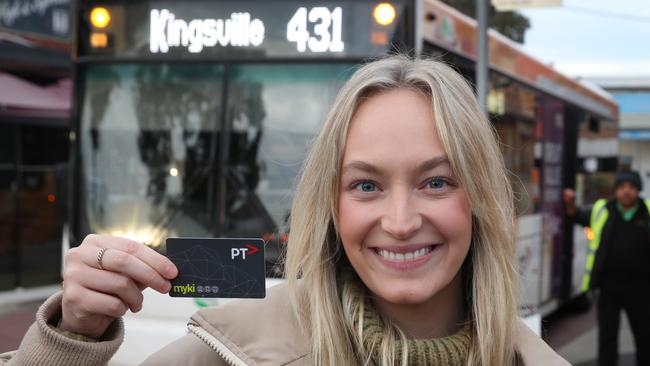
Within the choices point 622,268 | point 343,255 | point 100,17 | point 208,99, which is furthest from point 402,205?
point 622,268

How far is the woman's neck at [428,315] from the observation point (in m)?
1.74

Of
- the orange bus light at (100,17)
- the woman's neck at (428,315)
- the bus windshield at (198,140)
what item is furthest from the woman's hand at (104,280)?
the orange bus light at (100,17)

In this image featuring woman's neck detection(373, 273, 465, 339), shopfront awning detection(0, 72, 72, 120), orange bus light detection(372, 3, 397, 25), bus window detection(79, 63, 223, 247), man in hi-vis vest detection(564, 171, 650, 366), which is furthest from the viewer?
shopfront awning detection(0, 72, 72, 120)

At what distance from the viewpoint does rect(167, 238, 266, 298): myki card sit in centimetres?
153

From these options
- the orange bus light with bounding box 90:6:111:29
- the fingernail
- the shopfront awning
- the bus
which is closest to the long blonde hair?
the fingernail

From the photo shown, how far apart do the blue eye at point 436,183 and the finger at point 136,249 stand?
0.55m

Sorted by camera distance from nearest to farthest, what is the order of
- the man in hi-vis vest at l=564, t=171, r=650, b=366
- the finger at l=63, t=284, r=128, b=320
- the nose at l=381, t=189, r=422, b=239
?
the finger at l=63, t=284, r=128, b=320 < the nose at l=381, t=189, r=422, b=239 < the man in hi-vis vest at l=564, t=171, r=650, b=366

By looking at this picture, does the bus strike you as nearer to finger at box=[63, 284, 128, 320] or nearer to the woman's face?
the woman's face

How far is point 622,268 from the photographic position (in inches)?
288

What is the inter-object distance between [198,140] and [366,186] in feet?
13.3

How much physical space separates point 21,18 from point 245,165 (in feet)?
27.2

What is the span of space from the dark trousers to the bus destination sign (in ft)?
11.4

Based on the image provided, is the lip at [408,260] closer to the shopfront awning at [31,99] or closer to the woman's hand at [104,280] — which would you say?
the woman's hand at [104,280]

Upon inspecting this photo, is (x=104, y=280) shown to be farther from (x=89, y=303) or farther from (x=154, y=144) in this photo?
(x=154, y=144)
